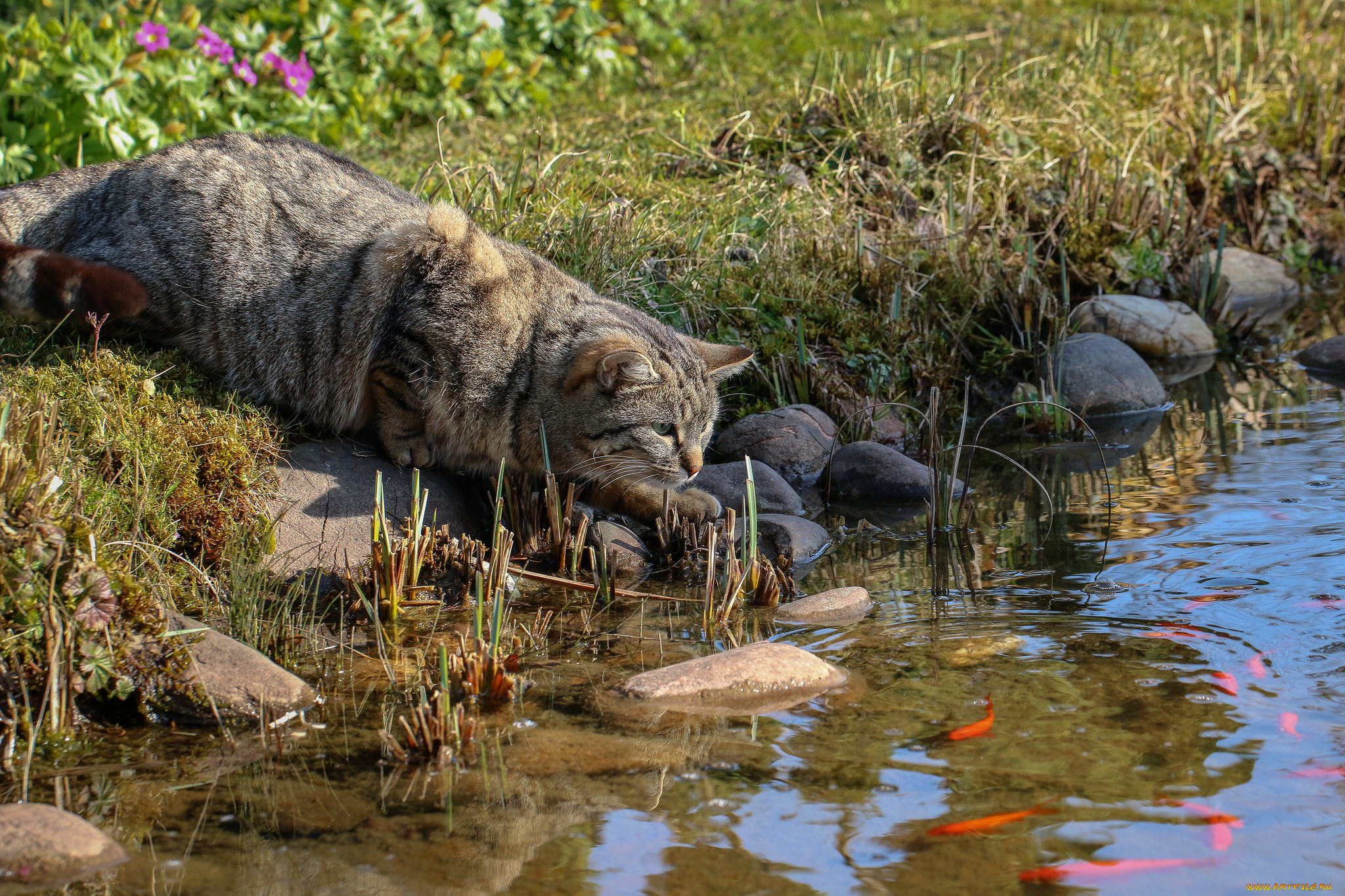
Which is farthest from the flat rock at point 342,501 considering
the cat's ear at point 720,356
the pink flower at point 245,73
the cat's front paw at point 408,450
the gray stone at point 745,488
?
the pink flower at point 245,73

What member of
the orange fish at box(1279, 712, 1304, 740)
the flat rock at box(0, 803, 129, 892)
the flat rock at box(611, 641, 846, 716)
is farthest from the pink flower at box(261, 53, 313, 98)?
the orange fish at box(1279, 712, 1304, 740)

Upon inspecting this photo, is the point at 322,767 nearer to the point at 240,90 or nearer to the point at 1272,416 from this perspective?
the point at 1272,416

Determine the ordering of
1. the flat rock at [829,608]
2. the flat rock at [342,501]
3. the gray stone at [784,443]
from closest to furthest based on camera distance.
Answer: the flat rock at [829,608] < the flat rock at [342,501] < the gray stone at [784,443]

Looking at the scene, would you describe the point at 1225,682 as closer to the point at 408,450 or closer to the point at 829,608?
the point at 829,608

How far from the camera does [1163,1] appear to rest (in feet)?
38.8

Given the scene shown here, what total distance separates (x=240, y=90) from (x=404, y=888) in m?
6.71

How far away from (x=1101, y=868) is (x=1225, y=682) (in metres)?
1.05

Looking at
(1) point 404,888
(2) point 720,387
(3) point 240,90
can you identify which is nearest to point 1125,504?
(2) point 720,387

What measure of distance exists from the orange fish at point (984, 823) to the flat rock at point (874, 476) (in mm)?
2670

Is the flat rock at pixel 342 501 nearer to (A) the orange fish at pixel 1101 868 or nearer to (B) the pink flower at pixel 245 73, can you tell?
(A) the orange fish at pixel 1101 868

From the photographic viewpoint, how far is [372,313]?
455cm

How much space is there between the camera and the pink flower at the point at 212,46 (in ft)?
23.5

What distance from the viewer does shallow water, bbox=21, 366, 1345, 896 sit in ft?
8.09

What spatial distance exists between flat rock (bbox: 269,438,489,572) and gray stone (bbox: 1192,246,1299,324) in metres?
5.81
